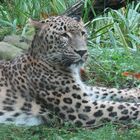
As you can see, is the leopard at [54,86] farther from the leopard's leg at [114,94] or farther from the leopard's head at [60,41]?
the leopard's leg at [114,94]

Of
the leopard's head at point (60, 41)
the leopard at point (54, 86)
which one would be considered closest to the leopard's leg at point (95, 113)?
the leopard at point (54, 86)

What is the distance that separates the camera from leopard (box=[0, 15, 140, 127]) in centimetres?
643

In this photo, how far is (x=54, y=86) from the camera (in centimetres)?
657

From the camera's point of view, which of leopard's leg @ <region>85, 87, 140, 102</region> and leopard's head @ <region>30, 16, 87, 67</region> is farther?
leopard's leg @ <region>85, 87, 140, 102</region>

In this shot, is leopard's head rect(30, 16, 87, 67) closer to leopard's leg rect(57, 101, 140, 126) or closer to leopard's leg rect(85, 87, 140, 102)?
leopard's leg rect(57, 101, 140, 126)

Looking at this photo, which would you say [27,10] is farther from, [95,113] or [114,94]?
[95,113]

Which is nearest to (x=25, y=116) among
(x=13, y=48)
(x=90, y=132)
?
(x=90, y=132)

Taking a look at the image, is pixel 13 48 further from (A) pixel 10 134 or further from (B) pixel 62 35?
(A) pixel 10 134

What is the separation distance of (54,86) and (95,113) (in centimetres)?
58

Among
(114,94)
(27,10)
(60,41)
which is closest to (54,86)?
(60,41)

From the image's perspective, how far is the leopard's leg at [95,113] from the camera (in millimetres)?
6391

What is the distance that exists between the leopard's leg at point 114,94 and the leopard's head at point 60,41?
0.85 metres

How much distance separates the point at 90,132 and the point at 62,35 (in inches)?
49.3

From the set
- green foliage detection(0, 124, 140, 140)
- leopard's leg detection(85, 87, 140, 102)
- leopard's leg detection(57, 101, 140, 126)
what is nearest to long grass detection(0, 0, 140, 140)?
green foliage detection(0, 124, 140, 140)
